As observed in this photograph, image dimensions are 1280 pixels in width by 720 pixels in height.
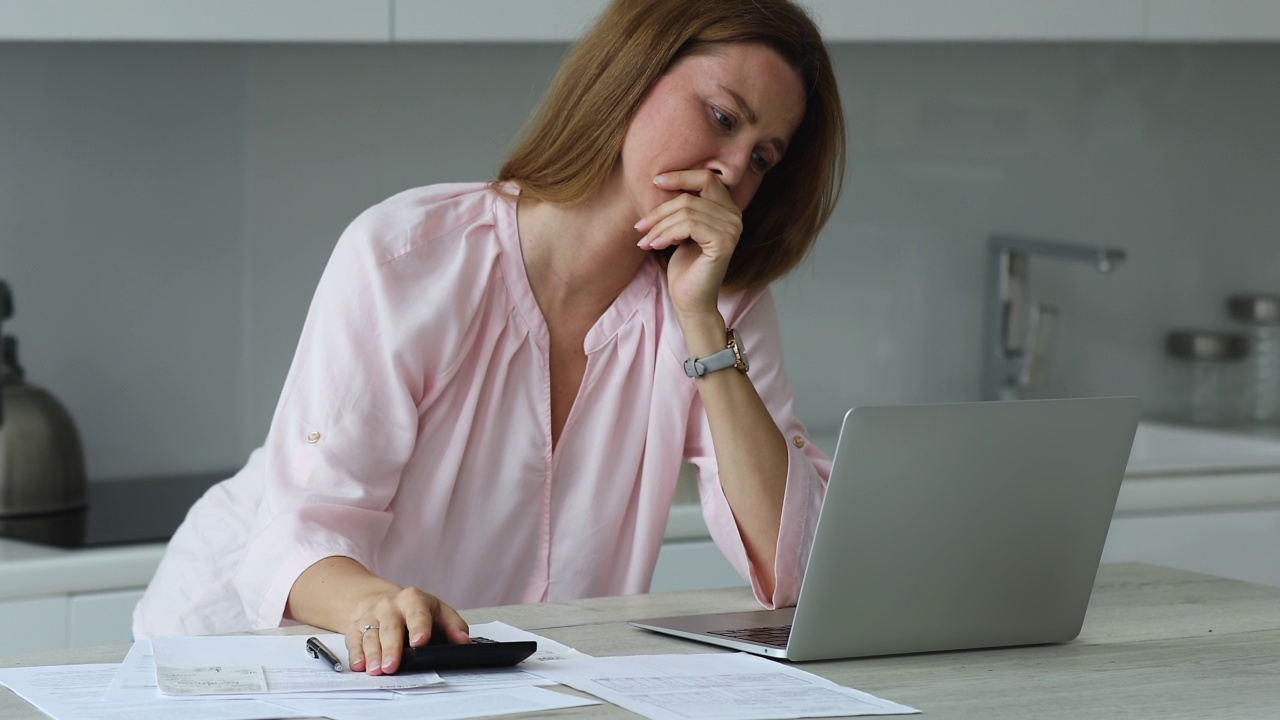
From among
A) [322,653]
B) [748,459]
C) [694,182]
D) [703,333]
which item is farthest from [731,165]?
[322,653]

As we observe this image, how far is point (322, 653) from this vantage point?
1.01 m

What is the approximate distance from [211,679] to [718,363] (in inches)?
27.5

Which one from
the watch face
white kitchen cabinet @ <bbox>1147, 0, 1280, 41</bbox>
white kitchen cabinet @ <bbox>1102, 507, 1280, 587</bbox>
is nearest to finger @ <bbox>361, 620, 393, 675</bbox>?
the watch face

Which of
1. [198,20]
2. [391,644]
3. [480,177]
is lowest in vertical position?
[391,644]

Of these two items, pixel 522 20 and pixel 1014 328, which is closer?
pixel 522 20

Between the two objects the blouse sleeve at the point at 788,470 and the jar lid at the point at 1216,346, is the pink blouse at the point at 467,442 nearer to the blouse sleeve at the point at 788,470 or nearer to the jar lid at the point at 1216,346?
the blouse sleeve at the point at 788,470

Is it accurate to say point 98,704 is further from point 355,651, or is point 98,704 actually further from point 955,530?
point 955,530

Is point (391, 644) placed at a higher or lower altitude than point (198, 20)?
lower

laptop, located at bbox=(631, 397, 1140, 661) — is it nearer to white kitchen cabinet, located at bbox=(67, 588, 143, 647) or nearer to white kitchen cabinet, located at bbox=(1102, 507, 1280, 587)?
white kitchen cabinet, located at bbox=(67, 588, 143, 647)

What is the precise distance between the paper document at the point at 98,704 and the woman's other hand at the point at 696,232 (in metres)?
0.74

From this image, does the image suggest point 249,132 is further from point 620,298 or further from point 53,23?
point 620,298

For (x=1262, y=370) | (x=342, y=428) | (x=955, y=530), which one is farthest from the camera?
(x=1262, y=370)

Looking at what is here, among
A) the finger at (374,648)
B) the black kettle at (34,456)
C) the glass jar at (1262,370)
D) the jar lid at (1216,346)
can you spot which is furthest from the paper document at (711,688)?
the glass jar at (1262,370)

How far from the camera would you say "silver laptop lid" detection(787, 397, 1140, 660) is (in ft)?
3.46
